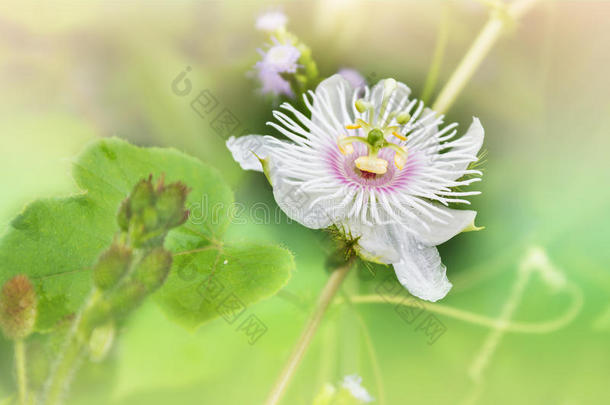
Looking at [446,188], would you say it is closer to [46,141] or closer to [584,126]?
[584,126]

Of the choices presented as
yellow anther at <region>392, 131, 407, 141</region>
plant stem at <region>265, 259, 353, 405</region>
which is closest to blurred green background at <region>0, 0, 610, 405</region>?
plant stem at <region>265, 259, 353, 405</region>

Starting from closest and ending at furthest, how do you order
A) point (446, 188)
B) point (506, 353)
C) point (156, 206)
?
point (156, 206)
point (446, 188)
point (506, 353)

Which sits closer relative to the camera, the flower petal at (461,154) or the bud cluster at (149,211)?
the bud cluster at (149,211)

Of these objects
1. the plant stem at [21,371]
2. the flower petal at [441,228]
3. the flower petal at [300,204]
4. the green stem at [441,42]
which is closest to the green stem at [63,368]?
the plant stem at [21,371]

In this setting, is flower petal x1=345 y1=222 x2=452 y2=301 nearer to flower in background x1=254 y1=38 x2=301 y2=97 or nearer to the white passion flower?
the white passion flower

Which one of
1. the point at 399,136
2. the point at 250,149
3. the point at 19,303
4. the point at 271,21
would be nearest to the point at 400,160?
the point at 399,136

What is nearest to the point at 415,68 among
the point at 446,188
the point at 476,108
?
the point at 476,108

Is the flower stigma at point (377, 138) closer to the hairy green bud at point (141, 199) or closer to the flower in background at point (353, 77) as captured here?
the flower in background at point (353, 77)
